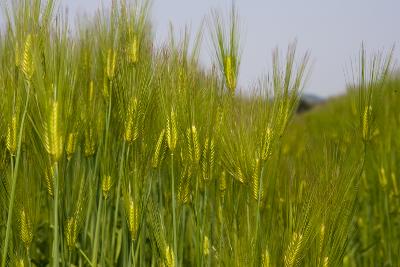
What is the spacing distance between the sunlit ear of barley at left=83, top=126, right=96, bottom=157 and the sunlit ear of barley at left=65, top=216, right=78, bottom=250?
0.65 ft

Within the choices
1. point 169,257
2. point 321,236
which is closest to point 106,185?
point 169,257

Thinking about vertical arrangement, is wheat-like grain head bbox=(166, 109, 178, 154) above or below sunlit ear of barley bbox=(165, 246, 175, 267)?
above

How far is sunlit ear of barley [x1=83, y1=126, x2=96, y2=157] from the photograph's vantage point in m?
1.26

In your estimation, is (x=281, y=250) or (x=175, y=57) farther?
(x=175, y=57)

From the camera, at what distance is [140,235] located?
47.4 inches

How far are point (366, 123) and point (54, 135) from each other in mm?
658

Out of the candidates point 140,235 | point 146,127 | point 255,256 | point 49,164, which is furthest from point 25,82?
point 255,256

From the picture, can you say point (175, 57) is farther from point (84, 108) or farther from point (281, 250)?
point (281, 250)

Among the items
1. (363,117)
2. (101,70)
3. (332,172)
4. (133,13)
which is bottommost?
(332,172)

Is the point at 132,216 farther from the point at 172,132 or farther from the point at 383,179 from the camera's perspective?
the point at 383,179

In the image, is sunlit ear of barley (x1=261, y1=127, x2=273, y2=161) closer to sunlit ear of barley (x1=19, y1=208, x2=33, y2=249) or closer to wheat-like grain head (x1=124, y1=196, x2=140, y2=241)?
wheat-like grain head (x1=124, y1=196, x2=140, y2=241)

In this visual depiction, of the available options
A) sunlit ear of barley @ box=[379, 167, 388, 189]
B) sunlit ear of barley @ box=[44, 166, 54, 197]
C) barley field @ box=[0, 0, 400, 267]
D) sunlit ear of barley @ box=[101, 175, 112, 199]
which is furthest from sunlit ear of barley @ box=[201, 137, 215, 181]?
sunlit ear of barley @ box=[379, 167, 388, 189]

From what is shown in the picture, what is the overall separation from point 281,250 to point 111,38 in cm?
56

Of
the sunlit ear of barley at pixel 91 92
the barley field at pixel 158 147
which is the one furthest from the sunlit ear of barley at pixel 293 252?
the sunlit ear of barley at pixel 91 92
